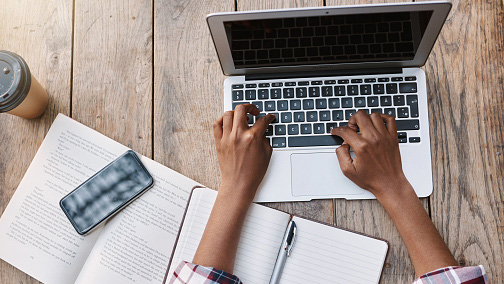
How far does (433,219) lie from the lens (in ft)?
2.31

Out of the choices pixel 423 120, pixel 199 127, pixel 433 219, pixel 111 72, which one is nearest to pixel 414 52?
pixel 423 120

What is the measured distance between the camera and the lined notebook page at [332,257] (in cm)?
67

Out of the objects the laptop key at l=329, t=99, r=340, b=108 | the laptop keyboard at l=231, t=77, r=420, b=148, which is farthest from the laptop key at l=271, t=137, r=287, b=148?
the laptop key at l=329, t=99, r=340, b=108

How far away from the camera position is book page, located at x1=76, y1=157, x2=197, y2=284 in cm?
71

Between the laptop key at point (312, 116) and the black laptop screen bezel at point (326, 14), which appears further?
the laptop key at point (312, 116)

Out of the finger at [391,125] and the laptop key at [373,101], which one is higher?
the laptop key at [373,101]

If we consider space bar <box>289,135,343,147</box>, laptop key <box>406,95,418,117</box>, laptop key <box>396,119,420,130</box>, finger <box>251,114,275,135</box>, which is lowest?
space bar <box>289,135,343,147</box>

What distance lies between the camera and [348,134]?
69 cm

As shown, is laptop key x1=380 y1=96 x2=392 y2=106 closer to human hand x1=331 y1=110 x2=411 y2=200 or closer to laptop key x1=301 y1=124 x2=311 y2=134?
human hand x1=331 y1=110 x2=411 y2=200

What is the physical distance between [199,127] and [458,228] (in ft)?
1.59

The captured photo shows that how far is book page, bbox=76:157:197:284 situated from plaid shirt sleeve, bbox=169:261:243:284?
93 mm

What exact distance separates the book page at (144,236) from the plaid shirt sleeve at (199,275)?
0.09 m

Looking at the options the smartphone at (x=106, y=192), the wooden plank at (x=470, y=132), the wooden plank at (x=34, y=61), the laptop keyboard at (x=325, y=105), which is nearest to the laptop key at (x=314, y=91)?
the laptop keyboard at (x=325, y=105)

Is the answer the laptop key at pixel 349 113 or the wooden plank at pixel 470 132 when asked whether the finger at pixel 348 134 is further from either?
the wooden plank at pixel 470 132
